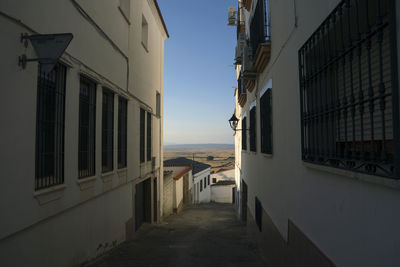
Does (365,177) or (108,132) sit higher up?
(108,132)

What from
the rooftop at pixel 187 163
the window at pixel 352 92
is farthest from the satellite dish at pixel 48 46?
the rooftop at pixel 187 163

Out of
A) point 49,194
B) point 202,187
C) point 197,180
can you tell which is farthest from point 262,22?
point 202,187

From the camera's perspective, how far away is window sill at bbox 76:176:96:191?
5711 mm

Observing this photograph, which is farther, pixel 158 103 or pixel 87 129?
pixel 158 103

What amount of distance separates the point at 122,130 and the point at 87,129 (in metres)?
2.39

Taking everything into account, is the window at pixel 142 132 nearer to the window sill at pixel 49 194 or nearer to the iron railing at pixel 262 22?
the iron railing at pixel 262 22

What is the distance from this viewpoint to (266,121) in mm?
6949

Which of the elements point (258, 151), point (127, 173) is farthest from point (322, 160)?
point (127, 173)

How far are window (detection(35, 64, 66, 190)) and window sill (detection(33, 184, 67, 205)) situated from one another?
0.08m

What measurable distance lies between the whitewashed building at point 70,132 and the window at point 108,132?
1.0 inches

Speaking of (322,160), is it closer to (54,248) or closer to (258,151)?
(54,248)

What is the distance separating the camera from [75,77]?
5562 mm

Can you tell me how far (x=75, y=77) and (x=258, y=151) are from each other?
5147 millimetres

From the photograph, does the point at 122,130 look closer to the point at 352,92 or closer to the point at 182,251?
the point at 182,251
